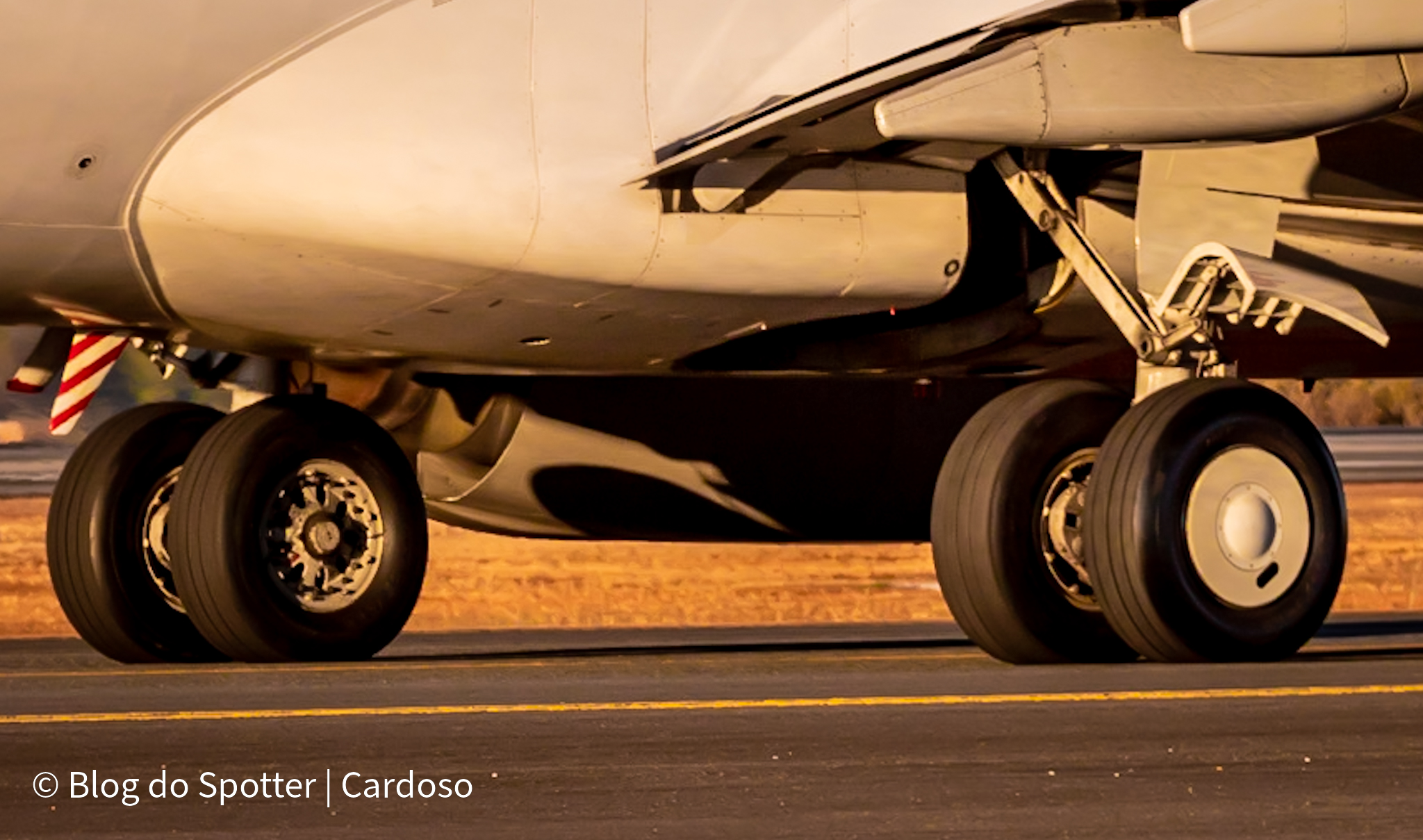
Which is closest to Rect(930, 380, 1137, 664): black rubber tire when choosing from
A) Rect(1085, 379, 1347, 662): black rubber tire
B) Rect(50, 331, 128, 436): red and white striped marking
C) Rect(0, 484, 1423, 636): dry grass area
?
Rect(1085, 379, 1347, 662): black rubber tire

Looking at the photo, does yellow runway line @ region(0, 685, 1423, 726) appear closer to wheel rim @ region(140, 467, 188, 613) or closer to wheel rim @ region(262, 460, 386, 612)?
wheel rim @ region(262, 460, 386, 612)

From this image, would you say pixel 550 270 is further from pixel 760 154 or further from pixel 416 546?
pixel 416 546

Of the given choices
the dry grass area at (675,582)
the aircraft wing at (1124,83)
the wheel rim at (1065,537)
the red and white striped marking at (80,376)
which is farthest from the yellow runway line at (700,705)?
the dry grass area at (675,582)

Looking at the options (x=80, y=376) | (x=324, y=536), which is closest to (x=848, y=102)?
(x=324, y=536)

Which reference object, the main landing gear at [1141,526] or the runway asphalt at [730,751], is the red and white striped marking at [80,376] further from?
the main landing gear at [1141,526]

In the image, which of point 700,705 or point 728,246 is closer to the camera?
point 700,705

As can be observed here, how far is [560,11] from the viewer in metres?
9.41

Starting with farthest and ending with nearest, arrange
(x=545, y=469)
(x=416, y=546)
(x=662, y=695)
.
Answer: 1. (x=545, y=469)
2. (x=416, y=546)
3. (x=662, y=695)

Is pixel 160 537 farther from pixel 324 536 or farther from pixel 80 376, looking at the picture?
pixel 80 376

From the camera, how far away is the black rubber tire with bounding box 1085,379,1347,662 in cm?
895

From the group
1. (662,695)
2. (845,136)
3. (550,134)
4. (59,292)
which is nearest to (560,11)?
(550,134)

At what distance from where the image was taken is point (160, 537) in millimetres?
11141

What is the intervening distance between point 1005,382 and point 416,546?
314cm

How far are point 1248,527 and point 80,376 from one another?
5295mm
